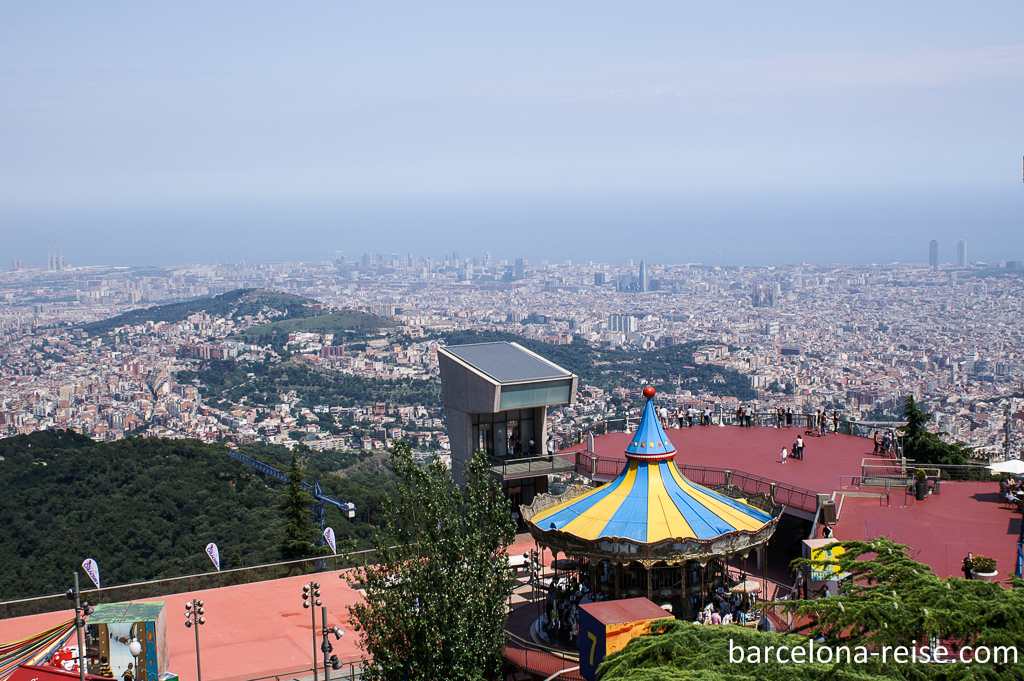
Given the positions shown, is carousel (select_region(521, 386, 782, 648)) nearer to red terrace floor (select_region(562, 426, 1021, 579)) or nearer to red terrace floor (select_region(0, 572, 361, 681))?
red terrace floor (select_region(562, 426, 1021, 579))

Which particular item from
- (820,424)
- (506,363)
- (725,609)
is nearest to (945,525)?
(725,609)

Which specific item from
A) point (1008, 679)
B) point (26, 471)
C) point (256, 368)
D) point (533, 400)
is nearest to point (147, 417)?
point (256, 368)

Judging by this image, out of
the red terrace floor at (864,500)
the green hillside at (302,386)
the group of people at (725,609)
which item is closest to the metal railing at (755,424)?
the red terrace floor at (864,500)

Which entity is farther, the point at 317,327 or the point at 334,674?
the point at 317,327

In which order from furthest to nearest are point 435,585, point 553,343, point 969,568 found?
1. point 553,343
2. point 969,568
3. point 435,585

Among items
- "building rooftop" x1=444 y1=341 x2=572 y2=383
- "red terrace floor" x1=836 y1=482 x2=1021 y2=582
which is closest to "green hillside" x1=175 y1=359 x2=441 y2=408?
"building rooftop" x1=444 y1=341 x2=572 y2=383

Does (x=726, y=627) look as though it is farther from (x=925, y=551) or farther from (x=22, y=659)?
(x=22, y=659)

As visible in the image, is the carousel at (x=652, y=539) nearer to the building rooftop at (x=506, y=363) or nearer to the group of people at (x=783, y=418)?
the building rooftop at (x=506, y=363)

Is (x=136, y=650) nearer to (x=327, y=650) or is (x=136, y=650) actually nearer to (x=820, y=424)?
(x=327, y=650)
